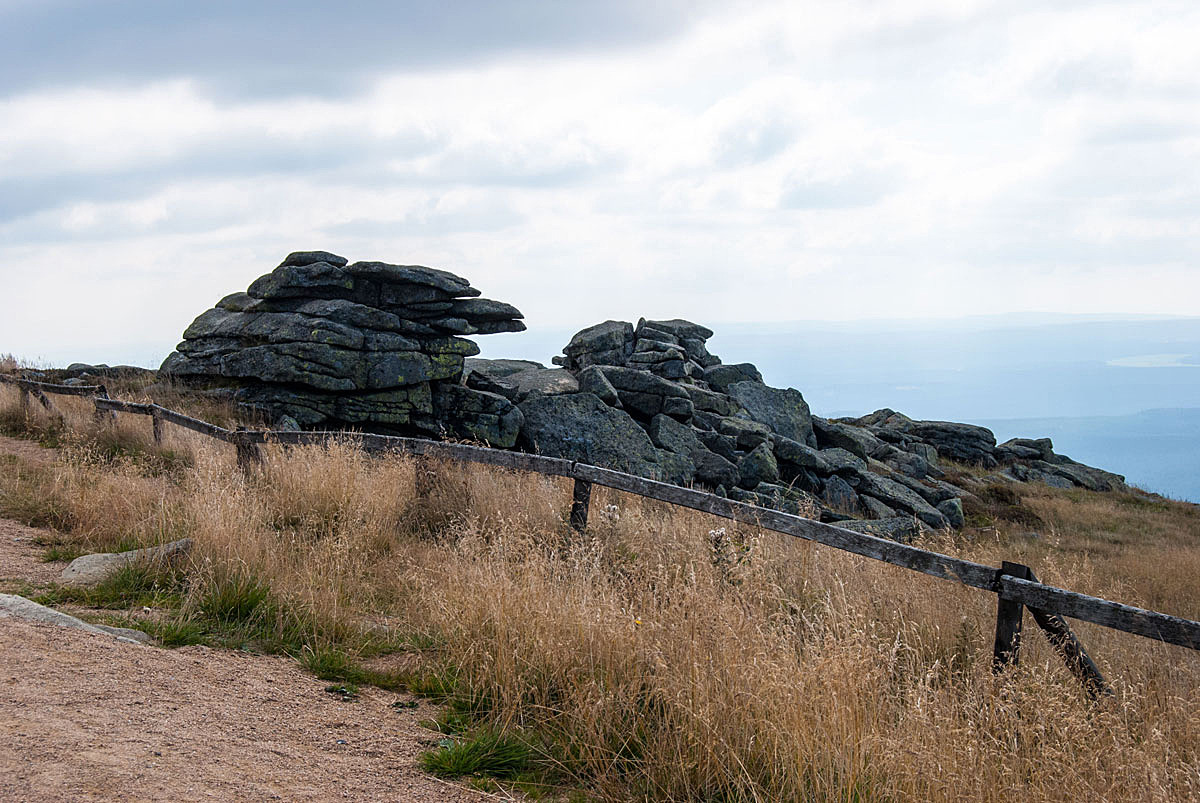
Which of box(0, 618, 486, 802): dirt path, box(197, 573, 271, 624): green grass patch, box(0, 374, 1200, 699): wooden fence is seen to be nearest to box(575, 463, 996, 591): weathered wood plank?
box(0, 374, 1200, 699): wooden fence

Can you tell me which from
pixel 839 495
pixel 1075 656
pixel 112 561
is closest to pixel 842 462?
pixel 839 495

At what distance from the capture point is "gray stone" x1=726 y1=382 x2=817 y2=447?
2373cm

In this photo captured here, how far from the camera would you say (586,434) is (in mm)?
17359

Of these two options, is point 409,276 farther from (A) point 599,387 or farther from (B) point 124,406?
(B) point 124,406

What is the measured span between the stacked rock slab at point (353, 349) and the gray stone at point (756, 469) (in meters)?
5.64

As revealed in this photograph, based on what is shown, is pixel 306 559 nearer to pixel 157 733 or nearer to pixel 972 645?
pixel 157 733

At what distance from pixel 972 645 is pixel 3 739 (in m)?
6.75

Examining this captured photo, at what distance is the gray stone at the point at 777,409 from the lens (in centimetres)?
2373

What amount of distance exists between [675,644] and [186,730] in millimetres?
2807

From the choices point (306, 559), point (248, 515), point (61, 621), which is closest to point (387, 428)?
point (248, 515)

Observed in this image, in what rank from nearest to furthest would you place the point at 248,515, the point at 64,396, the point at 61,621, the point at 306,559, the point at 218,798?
the point at 218,798
the point at 61,621
the point at 306,559
the point at 248,515
the point at 64,396

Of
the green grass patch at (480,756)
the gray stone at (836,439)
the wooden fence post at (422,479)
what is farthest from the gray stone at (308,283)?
the green grass patch at (480,756)

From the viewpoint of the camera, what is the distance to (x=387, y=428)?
17734mm

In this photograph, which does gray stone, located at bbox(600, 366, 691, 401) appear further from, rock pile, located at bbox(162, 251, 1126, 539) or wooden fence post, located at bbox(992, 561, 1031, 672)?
wooden fence post, located at bbox(992, 561, 1031, 672)
